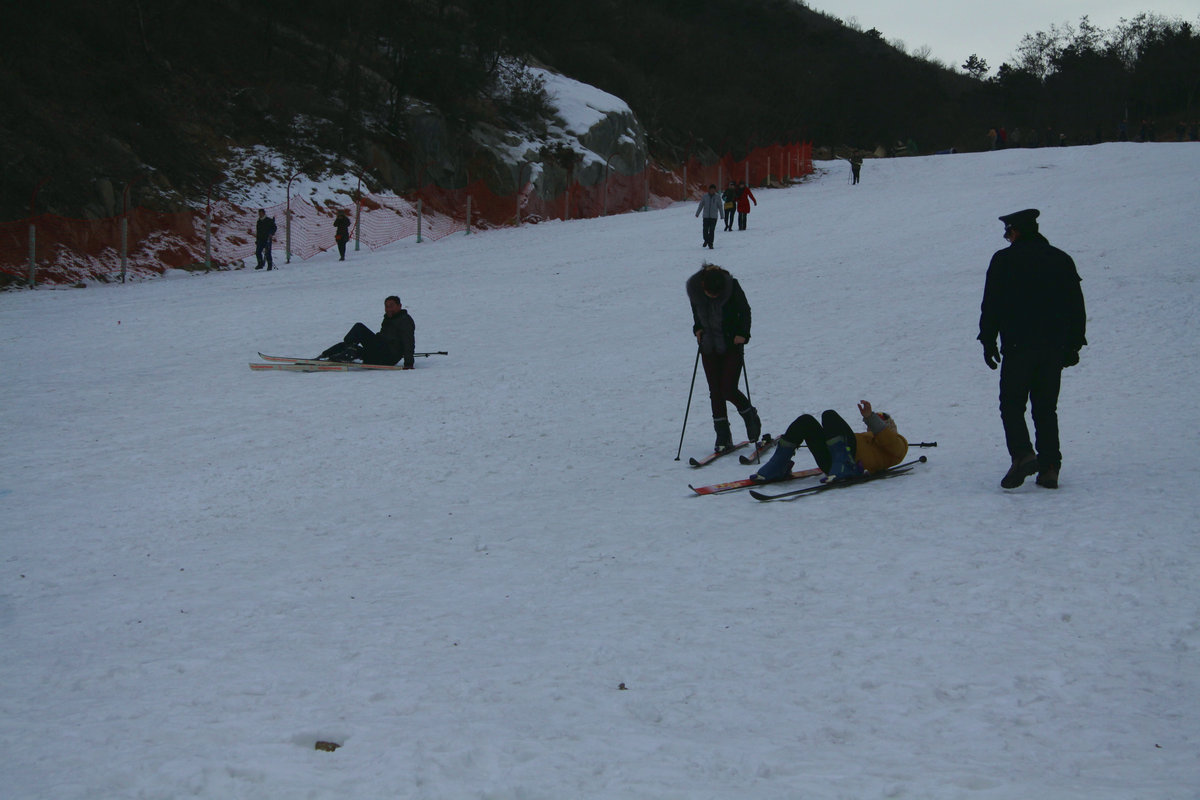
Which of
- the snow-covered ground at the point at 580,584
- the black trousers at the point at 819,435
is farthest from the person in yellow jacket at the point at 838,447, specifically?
the snow-covered ground at the point at 580,584

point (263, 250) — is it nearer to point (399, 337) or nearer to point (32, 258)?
point (32, 258)

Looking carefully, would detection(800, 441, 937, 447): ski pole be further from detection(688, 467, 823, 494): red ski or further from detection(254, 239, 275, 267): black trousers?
detection(254, 239, 275, 267): black trousers

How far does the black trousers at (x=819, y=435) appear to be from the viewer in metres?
7.41

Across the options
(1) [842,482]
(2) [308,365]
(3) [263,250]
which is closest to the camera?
(1) [842,482]

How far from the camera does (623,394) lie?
37.3 ft

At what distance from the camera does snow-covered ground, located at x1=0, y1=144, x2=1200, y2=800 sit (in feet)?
11.6

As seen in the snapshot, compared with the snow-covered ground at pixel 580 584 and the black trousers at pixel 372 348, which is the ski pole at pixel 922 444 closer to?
the snow-covered ground at pixel 580 584

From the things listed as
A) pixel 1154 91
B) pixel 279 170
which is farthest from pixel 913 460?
pixel 1154 91

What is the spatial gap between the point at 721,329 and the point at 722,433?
0.88m

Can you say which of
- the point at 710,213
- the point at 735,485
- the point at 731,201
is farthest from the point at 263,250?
the point at 735,485

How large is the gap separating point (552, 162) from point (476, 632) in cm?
3506

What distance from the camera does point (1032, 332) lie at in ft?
22.1

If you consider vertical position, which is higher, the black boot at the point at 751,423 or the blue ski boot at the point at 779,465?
the black boot at the point at 751,423

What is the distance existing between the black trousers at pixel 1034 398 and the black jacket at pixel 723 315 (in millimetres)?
2223
